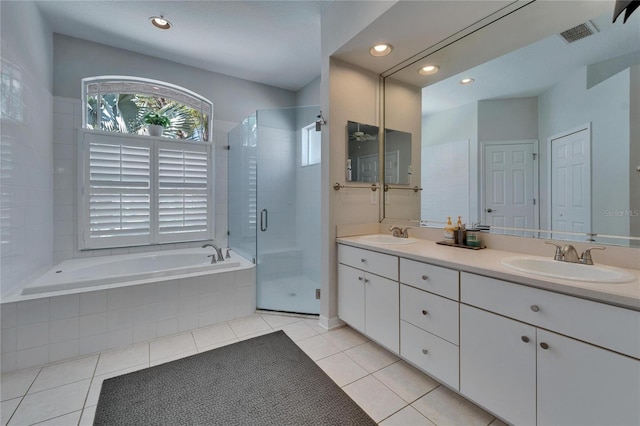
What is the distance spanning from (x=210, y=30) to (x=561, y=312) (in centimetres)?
330

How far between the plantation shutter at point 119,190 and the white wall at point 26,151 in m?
0.33

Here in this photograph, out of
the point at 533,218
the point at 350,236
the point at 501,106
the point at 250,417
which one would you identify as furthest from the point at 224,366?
the point at 501,106

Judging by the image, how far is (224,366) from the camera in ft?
6.00

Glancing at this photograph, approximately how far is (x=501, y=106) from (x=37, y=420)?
3.17m

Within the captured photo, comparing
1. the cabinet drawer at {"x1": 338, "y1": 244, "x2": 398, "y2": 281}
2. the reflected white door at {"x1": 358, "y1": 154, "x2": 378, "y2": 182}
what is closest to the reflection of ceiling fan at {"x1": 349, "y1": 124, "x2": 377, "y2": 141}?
the reflected white door at {"x1": 358, "y1": 154, "x2": 378, "y2": 182}

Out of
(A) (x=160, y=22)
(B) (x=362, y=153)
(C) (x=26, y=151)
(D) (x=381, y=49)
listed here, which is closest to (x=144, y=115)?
(A) (x=160, y=22)

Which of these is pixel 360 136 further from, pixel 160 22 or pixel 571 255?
pixel 160 22

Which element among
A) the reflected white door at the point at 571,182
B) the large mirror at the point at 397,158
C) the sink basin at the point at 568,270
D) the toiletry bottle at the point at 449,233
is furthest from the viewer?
the large mirror at the point at 397,158

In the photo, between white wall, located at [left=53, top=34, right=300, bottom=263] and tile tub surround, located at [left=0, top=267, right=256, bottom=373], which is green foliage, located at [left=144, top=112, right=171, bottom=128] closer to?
white wall, located at [left=53, top=34, right=300, bottom=263]

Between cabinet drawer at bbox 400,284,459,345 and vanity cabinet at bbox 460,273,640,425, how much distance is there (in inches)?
2.4

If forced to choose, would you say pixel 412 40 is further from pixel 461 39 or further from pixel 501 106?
pixel 501 106

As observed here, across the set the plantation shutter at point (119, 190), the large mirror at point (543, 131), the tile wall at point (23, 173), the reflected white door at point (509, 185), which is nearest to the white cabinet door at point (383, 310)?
the large mirror at point (543, 131)

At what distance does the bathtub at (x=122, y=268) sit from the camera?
2029mm

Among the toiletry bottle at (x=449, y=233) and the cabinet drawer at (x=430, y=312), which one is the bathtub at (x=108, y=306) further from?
the toiletry bottle at (x=449, y=233)
